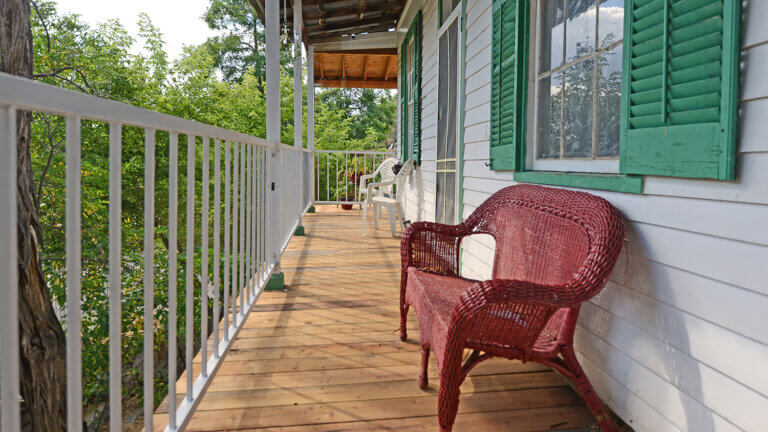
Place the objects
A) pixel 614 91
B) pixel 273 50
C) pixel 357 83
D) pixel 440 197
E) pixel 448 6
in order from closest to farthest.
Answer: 1. pixel 614 91
2. pixel 273 50
3. pixel 448 6
4. pixel 440 197
5. pixel 357 83

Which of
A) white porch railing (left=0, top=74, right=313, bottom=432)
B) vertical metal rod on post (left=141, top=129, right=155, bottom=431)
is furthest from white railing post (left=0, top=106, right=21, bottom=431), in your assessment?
vertical metal rod on post (left=141, top=129, right=155, bottom=431)

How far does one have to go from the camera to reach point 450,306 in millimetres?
1854

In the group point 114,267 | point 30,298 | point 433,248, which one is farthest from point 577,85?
point 30,298

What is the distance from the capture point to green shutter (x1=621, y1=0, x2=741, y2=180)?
115cm

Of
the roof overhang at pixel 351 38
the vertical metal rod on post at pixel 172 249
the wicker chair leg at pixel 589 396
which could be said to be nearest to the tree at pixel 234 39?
the roof overhang at pixel 351 38

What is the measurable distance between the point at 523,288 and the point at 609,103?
843 millimetres

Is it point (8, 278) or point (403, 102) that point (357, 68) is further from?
point (8, 278)

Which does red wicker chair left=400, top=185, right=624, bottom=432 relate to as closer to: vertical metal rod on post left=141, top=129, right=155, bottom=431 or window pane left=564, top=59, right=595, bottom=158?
window pane left=564, top=59, right=595, bottom=158

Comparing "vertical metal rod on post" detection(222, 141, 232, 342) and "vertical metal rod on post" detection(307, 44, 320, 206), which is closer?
"vertical metal rod on post" detection(222, 141, 232, 342)

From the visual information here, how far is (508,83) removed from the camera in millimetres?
2572

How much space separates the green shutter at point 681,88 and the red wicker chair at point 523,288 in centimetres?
28

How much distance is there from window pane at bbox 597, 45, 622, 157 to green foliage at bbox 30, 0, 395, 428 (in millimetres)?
3047

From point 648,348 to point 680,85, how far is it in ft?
2.60

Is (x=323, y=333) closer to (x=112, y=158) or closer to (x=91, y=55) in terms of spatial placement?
(x=112, y=158)
